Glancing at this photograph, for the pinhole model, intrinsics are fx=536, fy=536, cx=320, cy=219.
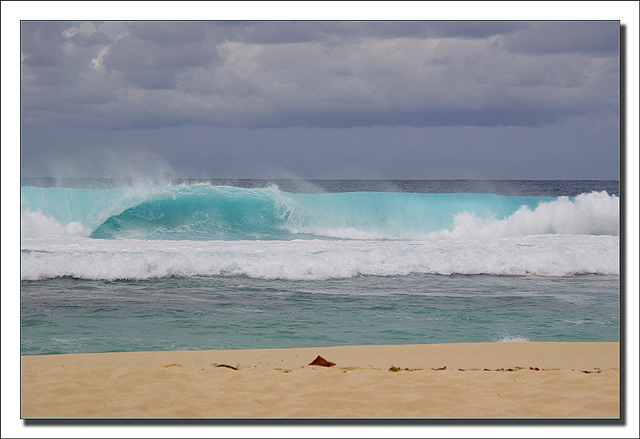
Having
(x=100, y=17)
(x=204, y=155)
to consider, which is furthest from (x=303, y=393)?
(x=100, y=17)

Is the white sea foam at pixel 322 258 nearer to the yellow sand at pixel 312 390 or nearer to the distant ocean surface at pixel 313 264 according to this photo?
the distant ocean surface at pixel 313 264

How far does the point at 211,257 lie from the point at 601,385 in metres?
4.01

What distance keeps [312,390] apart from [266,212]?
5.23 metres

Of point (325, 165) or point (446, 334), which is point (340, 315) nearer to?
point (446, 334)

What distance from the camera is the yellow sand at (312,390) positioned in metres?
2.71

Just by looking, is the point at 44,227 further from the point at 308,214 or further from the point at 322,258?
the point at 308,214

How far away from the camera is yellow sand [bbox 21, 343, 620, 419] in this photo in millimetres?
2715

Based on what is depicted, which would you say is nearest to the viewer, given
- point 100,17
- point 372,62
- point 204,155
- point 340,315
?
point 100,17

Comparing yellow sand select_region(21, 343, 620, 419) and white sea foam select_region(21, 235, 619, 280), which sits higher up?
white sea foam select_region(21, 235, 619, 280)

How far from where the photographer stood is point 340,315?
15.1 feet

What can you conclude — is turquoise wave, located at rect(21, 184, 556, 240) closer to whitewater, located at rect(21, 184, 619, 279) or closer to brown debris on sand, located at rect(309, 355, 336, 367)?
whitewater, located at rect(21, 184, 619, 279)

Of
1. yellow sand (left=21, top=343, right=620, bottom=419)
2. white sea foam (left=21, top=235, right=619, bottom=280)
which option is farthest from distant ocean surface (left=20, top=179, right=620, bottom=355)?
yellow sand (left=21, top=343, right=620, bottom=419)

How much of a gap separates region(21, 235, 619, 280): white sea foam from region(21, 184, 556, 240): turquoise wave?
471 mm

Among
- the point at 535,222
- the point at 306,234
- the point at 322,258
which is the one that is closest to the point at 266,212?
the point at 306,234
